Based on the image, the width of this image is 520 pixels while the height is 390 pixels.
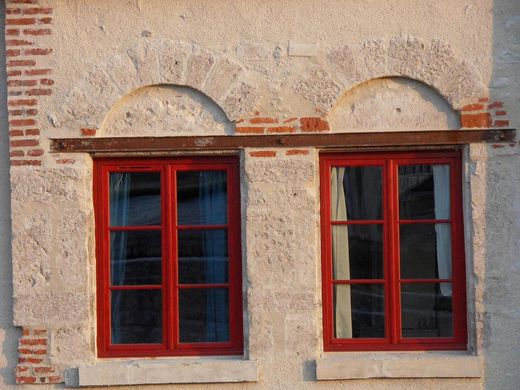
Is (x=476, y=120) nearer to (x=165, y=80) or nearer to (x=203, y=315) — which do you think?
Answer: (x=165, y=80)

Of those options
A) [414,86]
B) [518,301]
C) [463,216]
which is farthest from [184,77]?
[518,301]

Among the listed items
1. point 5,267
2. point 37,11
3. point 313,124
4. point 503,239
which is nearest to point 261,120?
point 313,124

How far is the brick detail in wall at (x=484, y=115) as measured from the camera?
799 centimetres

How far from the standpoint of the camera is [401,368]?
Answer: 26.1ft

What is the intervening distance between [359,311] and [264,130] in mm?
1496

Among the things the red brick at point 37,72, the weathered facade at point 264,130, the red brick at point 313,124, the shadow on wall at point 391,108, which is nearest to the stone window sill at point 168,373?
the weathered facade at point 264,130

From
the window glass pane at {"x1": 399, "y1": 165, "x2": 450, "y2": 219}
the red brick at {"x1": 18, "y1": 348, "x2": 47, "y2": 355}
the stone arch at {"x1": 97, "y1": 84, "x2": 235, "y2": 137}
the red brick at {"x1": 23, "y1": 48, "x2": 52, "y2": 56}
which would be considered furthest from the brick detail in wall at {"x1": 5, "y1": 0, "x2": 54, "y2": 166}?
the window glass pane at {"x1": 399, "y1": 165, "x2": 450, "y2": 219}

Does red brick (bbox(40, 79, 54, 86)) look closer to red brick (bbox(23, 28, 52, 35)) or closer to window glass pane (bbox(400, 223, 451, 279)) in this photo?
red brick (bbox(23, 28, 52, 35))

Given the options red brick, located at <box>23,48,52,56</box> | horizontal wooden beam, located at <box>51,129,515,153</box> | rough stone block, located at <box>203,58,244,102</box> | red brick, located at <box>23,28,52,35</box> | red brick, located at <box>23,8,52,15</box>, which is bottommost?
horizontal wooden beam, located at <box>51,129,515,153</box>

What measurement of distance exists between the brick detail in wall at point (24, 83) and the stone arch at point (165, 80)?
0.22 m

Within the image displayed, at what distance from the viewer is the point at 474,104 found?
26.2 ft

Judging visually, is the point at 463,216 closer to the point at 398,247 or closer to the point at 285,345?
the point at 398,247

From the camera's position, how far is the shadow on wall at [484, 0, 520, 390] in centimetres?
796

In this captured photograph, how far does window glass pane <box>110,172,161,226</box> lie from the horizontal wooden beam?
0.25m
